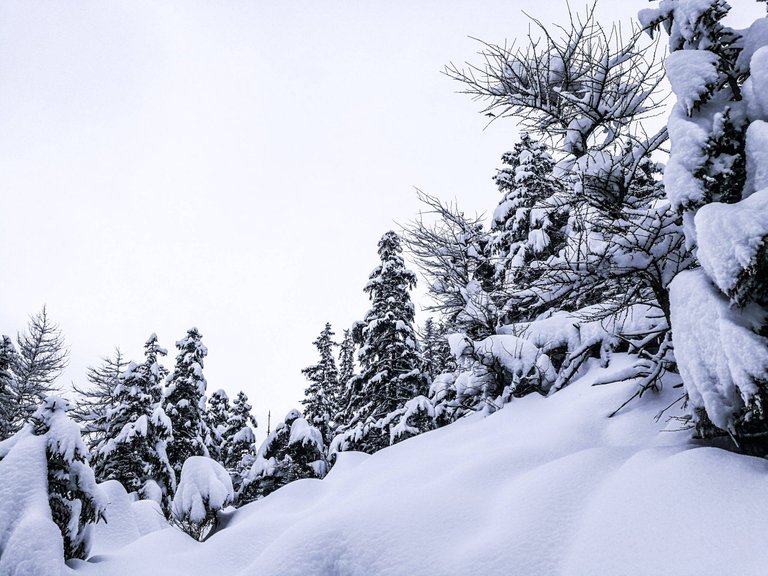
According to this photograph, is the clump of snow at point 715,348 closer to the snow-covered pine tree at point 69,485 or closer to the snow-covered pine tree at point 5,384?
the snow-covered pine tree at point 69,485

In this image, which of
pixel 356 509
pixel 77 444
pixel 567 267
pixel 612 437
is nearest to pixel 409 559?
pixel 356 509

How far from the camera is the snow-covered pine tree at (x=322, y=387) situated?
20.9 meters

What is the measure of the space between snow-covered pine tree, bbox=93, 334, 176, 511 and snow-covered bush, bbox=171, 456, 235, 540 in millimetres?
11106

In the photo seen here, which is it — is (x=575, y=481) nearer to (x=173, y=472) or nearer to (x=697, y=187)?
(x=697, y=187)

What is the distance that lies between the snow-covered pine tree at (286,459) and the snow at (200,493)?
24.9ft

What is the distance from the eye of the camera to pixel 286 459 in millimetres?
Answer: 16609

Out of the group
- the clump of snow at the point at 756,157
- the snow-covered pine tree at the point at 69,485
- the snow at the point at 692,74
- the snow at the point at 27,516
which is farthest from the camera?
the snow-covered pine tree at the point at 69,485

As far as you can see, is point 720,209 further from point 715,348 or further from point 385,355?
point 385,355

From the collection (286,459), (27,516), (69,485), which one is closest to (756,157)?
(27,516)

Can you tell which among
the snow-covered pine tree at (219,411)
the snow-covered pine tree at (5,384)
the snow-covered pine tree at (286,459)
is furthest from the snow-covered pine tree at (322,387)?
the snow-covered pine tree at (5,384)

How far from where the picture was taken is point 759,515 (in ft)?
7.22

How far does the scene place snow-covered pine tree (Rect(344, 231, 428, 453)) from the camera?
1497 centimetres

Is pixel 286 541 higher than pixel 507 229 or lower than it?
lower

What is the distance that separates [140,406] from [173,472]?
3108 millimetres
